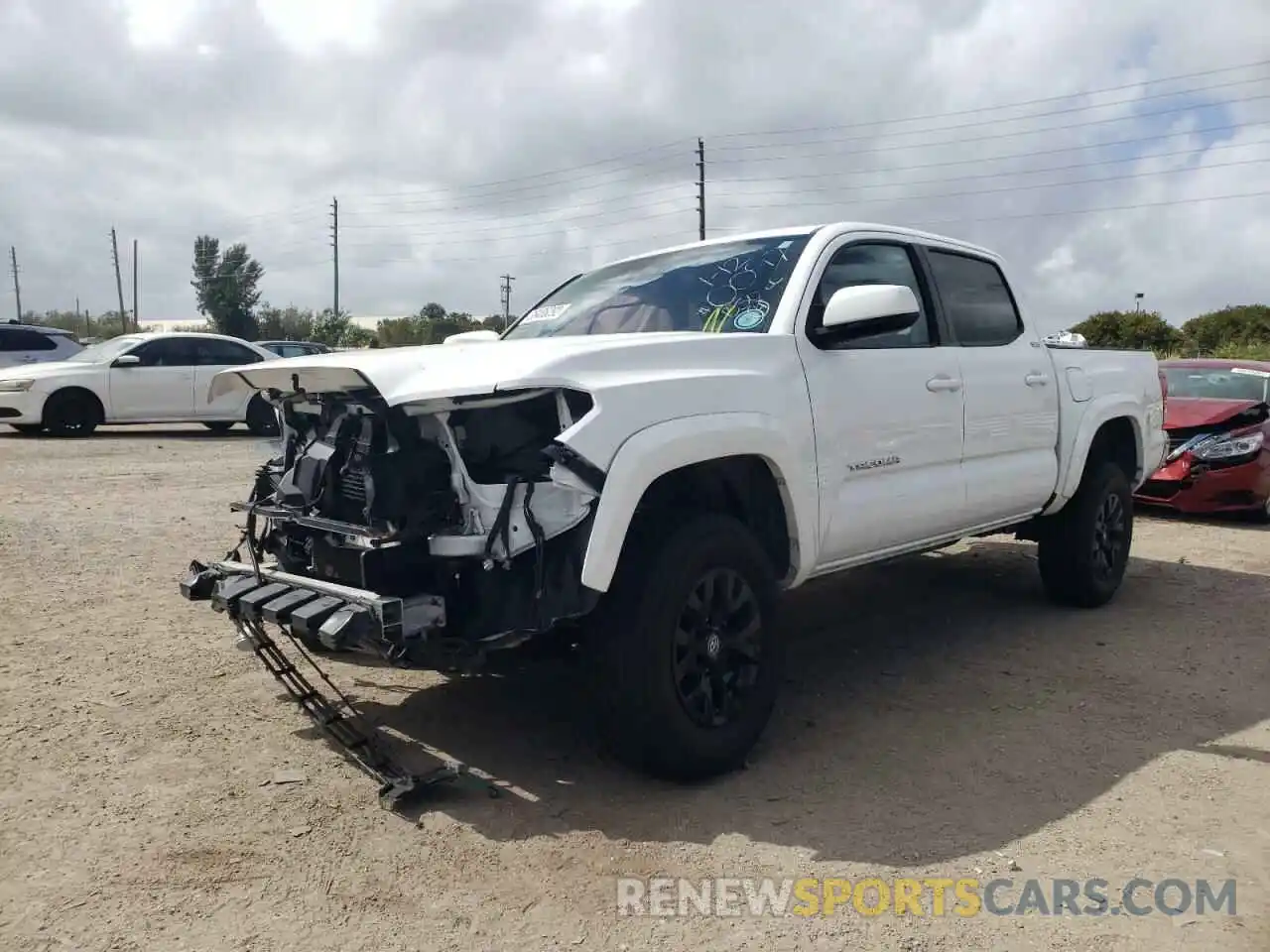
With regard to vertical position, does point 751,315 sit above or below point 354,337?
below

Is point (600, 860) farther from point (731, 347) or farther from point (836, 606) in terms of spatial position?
point (836, 606)

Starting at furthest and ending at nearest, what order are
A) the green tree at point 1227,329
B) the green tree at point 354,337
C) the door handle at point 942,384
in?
the green tree at point 354,337
the green tree at point 1227,329
the door handle at point 942,384

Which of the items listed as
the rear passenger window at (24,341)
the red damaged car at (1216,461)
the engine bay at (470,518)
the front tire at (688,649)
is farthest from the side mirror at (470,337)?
the rear passenger window at (24,341)

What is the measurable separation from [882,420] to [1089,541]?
240cm

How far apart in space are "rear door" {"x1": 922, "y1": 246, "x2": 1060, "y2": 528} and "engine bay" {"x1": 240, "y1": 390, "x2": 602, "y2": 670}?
243 cm

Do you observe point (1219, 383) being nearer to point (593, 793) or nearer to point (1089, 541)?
point (1089, 541)

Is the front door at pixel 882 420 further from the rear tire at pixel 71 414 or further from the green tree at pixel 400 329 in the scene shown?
the green tree at pixel 400 329

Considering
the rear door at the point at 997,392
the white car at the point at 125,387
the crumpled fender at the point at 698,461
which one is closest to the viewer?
the crumpled fender at the point at 698,461

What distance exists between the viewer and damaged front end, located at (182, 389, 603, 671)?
3.21 meters

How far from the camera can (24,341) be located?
17.0 meters

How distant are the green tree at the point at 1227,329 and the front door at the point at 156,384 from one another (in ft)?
112

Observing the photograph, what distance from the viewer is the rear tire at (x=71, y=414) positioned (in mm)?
14023

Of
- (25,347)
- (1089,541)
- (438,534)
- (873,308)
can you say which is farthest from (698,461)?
(25,347)

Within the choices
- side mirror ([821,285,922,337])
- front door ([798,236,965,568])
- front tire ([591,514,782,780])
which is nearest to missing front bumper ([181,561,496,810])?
front tire ([591,514,782,780])
